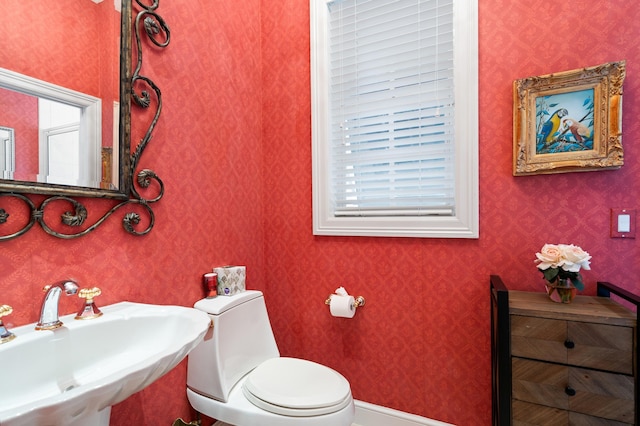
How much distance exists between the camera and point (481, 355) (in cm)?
→ 157

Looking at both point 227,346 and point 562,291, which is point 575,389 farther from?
point 227,346

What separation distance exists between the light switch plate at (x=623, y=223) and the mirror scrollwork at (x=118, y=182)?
1924 millimetres

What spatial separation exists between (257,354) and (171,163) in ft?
3.33

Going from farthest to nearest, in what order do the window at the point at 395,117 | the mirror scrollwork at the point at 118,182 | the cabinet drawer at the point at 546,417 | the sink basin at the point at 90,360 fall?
the window at the point at 395,117, the cabinet drawer at the point at 546,417, the mirror scrollwork at the point at 118,182, the sink basin at the point at 90,360

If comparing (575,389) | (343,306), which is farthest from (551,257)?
(343,306)

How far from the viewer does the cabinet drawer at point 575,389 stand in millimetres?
1084

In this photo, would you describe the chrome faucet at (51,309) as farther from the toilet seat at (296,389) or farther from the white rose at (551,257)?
the white rose at (551,257)

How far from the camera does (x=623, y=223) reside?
1.33 m

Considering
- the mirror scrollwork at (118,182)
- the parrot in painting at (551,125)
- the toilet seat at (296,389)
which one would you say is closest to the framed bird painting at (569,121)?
the parrot in painting at (551,125)

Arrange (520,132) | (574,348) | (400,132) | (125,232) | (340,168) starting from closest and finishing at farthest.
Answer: (574,348)
(125,232)
(520,132)
(400,132)
(340,168)

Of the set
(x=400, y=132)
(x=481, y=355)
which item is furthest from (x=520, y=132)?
(x=481, y=355)

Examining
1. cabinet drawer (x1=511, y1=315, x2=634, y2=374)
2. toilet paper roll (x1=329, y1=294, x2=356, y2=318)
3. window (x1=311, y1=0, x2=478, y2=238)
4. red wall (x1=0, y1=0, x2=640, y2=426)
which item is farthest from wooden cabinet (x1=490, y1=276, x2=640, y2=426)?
toilet paper roll (x1=329, y1=294, x2=356, y2=318)

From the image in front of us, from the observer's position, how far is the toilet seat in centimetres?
125

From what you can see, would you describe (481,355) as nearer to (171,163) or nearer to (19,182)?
(171,163)
